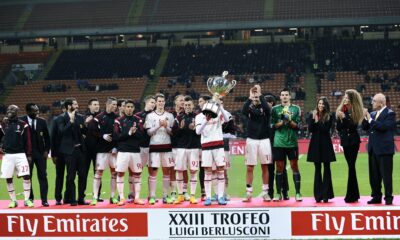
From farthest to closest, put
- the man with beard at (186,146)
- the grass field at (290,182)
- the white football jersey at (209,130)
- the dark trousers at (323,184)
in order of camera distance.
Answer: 1. the grass field at (290,182)
2. the man with beard at (186,146)
3. the dark trousers at (323,184)
4. the white football jersey at (209,130)

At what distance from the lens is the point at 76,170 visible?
12.4 metres

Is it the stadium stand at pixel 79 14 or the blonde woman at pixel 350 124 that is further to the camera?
the stadium stand at pixel 79 14

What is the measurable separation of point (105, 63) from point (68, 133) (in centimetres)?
3658

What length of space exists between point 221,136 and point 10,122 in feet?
13.3

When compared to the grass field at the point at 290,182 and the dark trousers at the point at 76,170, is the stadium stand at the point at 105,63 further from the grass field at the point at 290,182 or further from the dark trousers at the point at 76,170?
the dark trousers at the point at 76,170

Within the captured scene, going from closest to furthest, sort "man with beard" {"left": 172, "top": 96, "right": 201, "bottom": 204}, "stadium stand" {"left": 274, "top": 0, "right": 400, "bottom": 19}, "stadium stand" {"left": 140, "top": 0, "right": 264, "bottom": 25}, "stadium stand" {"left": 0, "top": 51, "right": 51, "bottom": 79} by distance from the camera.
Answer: "man with beard" {"left": 172, "top": 96, "right": 201, "bottom": 204} → "stadium stand" {"left": 274, "top": 0, "right": 400, "bottom": 19} → "stadium stand" {"left": 140, "top": 0, "right": 264, "bottom": 25} → "stadium stand" {"left": 0, "top": 51, "right": 51, "bottom": 79}

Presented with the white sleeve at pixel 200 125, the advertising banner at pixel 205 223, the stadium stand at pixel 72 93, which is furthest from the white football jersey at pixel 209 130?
the stadium stand at pixel 72 93

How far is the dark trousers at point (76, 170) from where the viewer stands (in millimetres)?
12258

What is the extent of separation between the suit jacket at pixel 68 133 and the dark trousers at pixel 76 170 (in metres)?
0.11

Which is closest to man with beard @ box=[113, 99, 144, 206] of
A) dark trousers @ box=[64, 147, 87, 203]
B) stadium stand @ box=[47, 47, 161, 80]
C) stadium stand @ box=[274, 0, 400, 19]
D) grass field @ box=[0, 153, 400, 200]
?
dark trousers @ box=[64, 147, 87, 203]

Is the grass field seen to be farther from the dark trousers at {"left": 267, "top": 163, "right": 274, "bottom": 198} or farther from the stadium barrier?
the stadium barrier

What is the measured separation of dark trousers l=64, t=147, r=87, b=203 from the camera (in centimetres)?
1226

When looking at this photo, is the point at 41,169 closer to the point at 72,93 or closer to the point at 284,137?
the point at 284,137

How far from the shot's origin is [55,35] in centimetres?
4744
